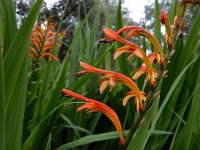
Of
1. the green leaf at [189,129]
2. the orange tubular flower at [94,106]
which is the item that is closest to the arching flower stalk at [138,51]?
the orange tubular flower at [94,106]

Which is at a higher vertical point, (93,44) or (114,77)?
(93,44)

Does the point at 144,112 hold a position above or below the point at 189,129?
above

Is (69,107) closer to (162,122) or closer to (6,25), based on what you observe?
(162,122)

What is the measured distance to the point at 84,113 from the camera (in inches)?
67.2

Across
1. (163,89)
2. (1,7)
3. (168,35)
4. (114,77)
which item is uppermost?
(1,7)

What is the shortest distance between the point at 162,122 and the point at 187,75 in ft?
0.96

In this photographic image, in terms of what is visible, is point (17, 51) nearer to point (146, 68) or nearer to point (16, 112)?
point (16, 112)

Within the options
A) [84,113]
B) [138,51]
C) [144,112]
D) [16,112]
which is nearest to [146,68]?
[138,51]

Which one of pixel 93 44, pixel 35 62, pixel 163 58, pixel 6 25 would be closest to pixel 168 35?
pixel 163 58

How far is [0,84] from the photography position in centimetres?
67

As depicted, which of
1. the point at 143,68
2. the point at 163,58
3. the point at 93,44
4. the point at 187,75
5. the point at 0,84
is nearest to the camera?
the point at 0,84

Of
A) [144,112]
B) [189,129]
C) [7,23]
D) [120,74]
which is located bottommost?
[189,129]

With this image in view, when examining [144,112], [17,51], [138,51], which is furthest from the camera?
[138,51]

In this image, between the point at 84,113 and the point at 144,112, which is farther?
the point at 84,113
